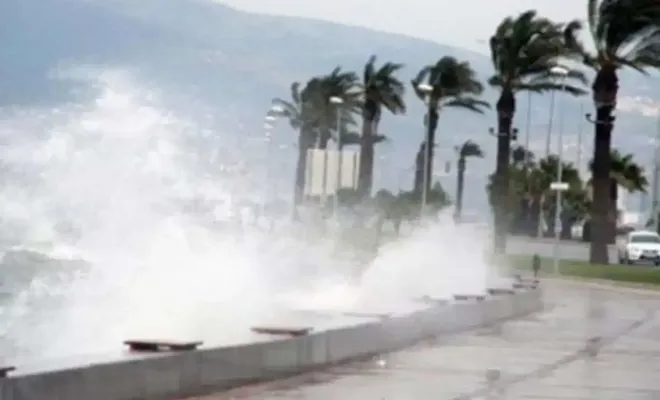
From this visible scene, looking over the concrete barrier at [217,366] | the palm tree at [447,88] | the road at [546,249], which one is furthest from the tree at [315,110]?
the concrete barrier at [217,366]

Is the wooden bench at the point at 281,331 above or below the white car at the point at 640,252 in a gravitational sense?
below

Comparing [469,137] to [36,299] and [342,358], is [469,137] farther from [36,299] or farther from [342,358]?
[342,358]

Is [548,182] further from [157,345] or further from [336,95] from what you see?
[157,345]

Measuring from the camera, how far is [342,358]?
19516 millimetres

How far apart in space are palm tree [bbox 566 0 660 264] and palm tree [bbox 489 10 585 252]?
6443 mm

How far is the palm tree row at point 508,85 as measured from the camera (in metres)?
58.7

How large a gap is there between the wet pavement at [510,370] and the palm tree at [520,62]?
40.0 meters

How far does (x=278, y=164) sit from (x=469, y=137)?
3415 cm

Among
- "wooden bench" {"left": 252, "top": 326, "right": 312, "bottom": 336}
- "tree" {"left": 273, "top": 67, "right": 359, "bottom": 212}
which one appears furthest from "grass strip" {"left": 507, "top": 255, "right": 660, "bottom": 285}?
"wooden bench" {"left": 252, "top": 326, "right": 312, "bottom": 336}

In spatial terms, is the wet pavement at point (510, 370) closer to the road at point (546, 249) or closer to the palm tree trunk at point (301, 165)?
the road at point (546, 249)

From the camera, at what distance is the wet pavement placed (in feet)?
55.8

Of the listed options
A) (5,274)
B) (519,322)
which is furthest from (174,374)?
(5,274)

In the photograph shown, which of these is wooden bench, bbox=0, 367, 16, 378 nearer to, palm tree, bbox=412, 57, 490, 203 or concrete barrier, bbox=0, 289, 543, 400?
concrete barrier, bbox=0, 289, 543, 400

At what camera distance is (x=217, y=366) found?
53.1 feet
